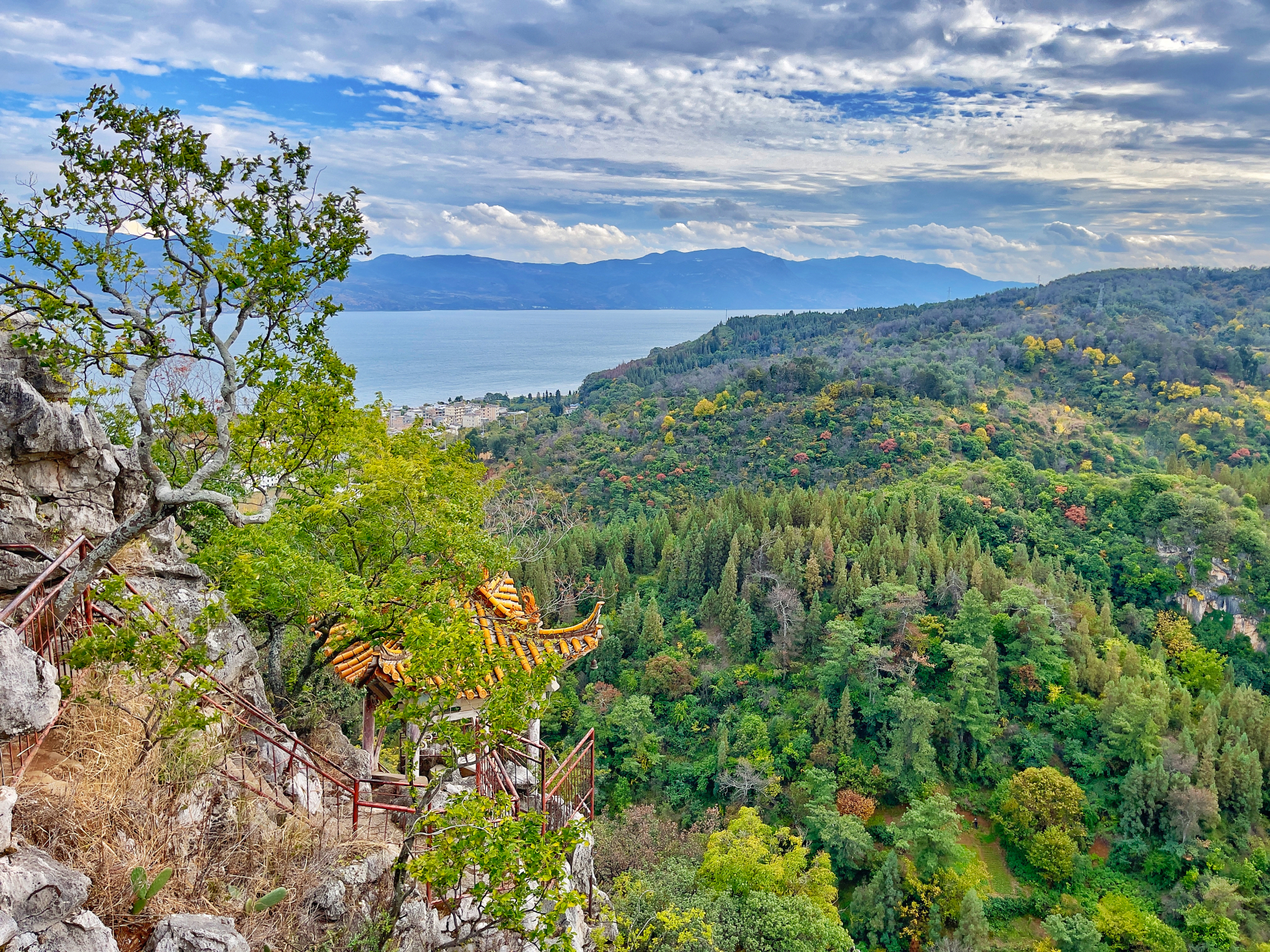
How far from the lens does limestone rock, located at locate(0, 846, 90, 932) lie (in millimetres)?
4461

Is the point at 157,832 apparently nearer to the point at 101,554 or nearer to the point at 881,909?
the point at 101,554

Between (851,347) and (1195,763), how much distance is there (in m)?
94.7

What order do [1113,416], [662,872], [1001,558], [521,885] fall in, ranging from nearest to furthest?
[521,885] < [662,872] < [1001,558] < [1113,416]

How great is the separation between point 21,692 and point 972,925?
84.9 ft

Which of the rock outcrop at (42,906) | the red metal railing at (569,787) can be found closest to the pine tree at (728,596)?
the red metal railing at (569,787)

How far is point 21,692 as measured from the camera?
498 centimetres

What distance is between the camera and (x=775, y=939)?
17359mm

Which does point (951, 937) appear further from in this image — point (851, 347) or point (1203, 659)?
point (851, 347)

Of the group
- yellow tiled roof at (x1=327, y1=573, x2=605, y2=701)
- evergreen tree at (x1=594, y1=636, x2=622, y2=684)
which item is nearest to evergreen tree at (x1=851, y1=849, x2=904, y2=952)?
evergreen tree at (x1=594, y1=636, x2=622, y2=684)

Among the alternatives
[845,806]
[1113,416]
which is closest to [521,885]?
[845,806]

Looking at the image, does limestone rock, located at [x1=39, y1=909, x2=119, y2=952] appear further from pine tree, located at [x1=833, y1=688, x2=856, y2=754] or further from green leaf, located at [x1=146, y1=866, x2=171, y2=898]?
pine tree, located at [x1=833, y1=688, x2=856, y2=754]

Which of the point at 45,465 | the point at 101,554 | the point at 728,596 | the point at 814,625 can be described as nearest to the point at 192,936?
the point at 101,554

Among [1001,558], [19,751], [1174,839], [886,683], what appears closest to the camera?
[19,751]

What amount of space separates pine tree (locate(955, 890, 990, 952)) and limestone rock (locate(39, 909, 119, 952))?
2470cm
